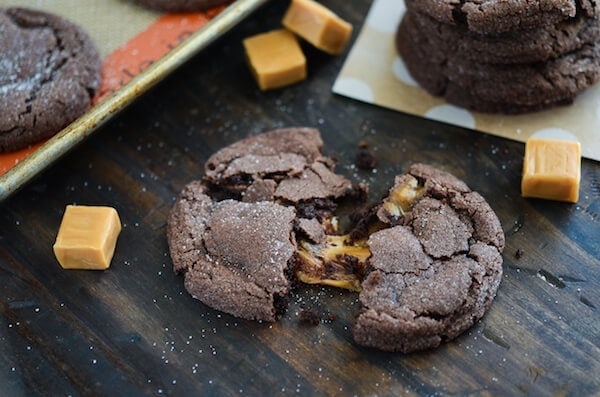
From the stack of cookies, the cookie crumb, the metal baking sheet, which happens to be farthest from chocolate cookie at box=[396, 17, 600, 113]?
the cookie crumb

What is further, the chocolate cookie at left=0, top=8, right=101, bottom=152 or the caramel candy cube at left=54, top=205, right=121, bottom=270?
the chocolate cookie at left=0, top=8, right=101, bottom=152

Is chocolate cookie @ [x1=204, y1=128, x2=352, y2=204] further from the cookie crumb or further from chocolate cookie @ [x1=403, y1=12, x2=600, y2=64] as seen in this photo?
chocolate cookie @ [x1=403, y1=12, x2=600, y2=64]

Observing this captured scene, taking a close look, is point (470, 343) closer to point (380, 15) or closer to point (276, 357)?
point (276, 357)

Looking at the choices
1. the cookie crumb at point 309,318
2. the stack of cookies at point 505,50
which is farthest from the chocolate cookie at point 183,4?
the cookie crumb at point 309,318

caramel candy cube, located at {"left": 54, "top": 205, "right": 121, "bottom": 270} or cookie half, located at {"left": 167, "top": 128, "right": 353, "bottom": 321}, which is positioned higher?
cookie half, located at {"left": 167, "top": 128, "right": 353, "bottom": 321}

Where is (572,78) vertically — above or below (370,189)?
above

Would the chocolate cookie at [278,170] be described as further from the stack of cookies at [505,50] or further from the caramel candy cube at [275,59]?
the stack of cookies at [505,50]

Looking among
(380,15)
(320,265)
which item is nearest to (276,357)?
(320,265)
